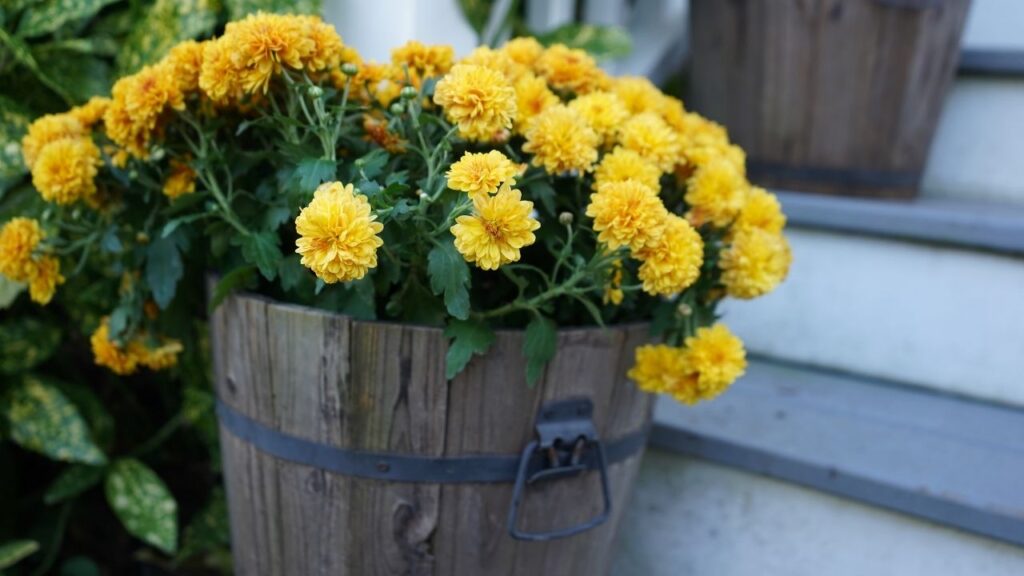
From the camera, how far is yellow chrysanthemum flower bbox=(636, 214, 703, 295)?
703mm

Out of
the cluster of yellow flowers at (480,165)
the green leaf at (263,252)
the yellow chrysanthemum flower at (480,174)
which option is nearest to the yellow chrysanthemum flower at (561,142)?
the cluster of yellow flowers at (480,165)

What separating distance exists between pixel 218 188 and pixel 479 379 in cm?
32

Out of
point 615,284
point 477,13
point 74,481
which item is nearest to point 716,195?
point 615,284

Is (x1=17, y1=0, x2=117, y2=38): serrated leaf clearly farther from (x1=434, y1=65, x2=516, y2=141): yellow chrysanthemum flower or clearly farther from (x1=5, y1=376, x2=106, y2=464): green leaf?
(x1=434, y1=65, x2=516, y2=141): yellow chrysanthemum flower

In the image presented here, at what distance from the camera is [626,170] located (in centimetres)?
76

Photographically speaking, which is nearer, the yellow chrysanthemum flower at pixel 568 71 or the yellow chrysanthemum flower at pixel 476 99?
the yellow chrysanthemum flower at pixel 476 99

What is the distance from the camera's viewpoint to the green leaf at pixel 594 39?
1.37 meters

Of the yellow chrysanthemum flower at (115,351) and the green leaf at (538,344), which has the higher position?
the green leaf at (538,344)

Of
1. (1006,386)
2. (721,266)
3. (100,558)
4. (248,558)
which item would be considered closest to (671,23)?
(1006,386)

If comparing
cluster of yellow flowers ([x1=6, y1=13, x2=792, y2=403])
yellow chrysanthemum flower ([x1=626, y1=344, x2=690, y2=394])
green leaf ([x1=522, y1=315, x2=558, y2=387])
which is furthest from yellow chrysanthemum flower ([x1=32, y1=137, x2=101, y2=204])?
yellow chrysanthemum flower ([x1=626, y1=344, x2=690, y2=394])

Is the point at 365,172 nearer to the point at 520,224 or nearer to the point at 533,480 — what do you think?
the point at 520,224

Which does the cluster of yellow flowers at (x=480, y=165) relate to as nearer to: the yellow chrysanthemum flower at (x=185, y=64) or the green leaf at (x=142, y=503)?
the yellow chrysanthemum flower at (x=185, y=64)

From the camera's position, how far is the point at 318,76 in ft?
2.61

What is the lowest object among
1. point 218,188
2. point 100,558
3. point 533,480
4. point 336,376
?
point 100,558
